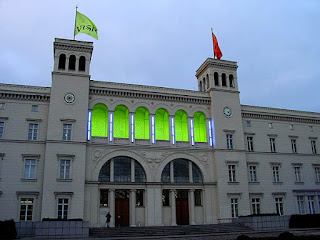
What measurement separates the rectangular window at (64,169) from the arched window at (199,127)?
17.1 meters

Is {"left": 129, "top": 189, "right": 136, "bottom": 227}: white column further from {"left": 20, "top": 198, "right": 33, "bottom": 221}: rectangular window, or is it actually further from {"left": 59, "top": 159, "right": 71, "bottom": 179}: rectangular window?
{"left": 20, "top": 198, "right": 33, "bottom": 221}: rectangular window

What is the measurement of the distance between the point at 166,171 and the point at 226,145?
28.5 ft

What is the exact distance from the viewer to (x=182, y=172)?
40781 mm

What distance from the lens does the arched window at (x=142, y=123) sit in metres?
42.2

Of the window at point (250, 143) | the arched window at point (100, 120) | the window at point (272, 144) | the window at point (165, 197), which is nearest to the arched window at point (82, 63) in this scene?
the arched window at point (100, 120)

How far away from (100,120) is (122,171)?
7171 millimetres

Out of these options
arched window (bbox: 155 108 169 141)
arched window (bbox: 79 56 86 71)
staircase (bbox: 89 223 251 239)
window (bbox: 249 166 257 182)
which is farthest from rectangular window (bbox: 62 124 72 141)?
window (bbox: 249 166 257 182)

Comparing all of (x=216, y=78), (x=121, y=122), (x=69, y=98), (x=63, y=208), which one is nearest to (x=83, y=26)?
(x=69, y=98)

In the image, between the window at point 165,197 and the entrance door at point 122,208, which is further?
the window at point 165,197

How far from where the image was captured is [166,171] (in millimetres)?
40125

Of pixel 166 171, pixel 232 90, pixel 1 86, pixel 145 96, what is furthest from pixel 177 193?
pixel 1 86

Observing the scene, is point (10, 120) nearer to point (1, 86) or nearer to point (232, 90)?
point (1, 86)

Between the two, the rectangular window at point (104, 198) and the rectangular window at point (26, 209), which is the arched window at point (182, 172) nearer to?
the rectangular window at point (104, 198)

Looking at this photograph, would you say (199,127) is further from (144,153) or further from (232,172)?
(144,153)
